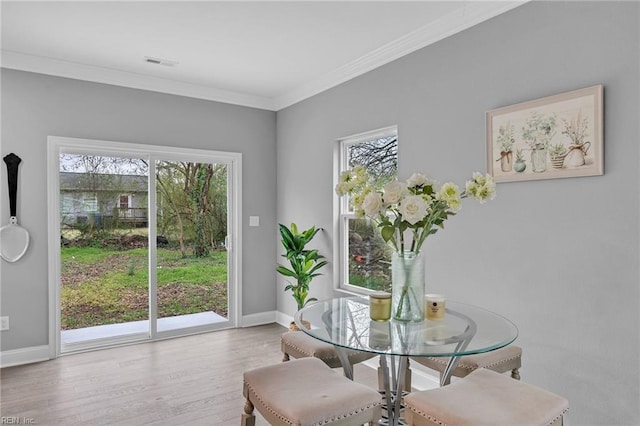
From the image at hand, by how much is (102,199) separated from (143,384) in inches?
74.1

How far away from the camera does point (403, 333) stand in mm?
1832

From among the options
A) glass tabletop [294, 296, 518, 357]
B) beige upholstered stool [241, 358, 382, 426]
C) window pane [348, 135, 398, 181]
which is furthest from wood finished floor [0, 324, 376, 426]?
window pane [348, 135, 398, 181]

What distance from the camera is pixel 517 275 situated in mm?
2518

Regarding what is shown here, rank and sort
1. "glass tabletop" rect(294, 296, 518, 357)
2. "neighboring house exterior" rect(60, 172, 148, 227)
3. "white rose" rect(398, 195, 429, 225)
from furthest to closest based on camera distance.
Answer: "neighboring house exterior" rect(60, 172, 148, 227) → "white rose" rect(398, 195, 429, 225) → "glass tabletop" rect(294, 296, 518, 357)

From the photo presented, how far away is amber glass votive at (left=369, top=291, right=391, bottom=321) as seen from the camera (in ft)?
6.56

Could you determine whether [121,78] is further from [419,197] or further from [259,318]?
[419,197]

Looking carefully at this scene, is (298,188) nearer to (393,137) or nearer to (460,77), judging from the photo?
(393,137)

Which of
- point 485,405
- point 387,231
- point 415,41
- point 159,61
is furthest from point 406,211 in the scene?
point 159,61

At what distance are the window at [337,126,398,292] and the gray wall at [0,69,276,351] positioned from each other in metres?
1.25

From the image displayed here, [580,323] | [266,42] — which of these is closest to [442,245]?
[580,323]

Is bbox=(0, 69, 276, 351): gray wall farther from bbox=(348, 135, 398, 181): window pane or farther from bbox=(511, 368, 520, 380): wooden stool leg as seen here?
bbox=(511, 368, 520, 380): wooden stool leg

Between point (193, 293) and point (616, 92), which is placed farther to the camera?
point (193, 293)

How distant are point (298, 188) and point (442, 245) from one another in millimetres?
2070

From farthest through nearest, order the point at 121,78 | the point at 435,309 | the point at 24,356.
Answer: the point at 121,78
the point at 24,356
the point at 435,309
